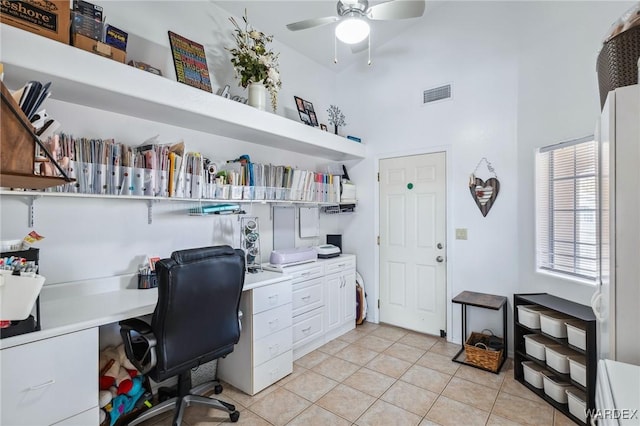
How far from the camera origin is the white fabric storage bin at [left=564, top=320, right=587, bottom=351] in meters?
2.00

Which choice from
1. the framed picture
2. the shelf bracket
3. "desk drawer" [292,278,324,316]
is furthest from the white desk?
the framed picture

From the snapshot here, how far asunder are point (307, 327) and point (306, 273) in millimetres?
536

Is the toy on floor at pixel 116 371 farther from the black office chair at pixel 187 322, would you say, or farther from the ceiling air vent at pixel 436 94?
the ceiling air vent at pixel 436 94

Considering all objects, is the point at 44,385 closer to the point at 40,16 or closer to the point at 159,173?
the point at 159,173

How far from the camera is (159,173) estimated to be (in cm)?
213

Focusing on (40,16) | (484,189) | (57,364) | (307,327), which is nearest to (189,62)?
(40,16)

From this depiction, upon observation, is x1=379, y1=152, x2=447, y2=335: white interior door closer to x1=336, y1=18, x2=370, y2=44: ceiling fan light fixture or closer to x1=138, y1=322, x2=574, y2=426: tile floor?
x1=138, y1=322, x2=574, y2=426: tile floor

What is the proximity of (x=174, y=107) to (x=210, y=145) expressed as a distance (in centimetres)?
67

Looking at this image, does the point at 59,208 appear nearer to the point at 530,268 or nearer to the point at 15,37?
the point at 15,37

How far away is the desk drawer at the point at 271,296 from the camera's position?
2.38m

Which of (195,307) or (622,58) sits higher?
(622,58)

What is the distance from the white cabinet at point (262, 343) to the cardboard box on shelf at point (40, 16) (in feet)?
6.40

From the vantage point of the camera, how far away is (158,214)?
7.88ft

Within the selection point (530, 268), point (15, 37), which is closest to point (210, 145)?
point (15, 37)
